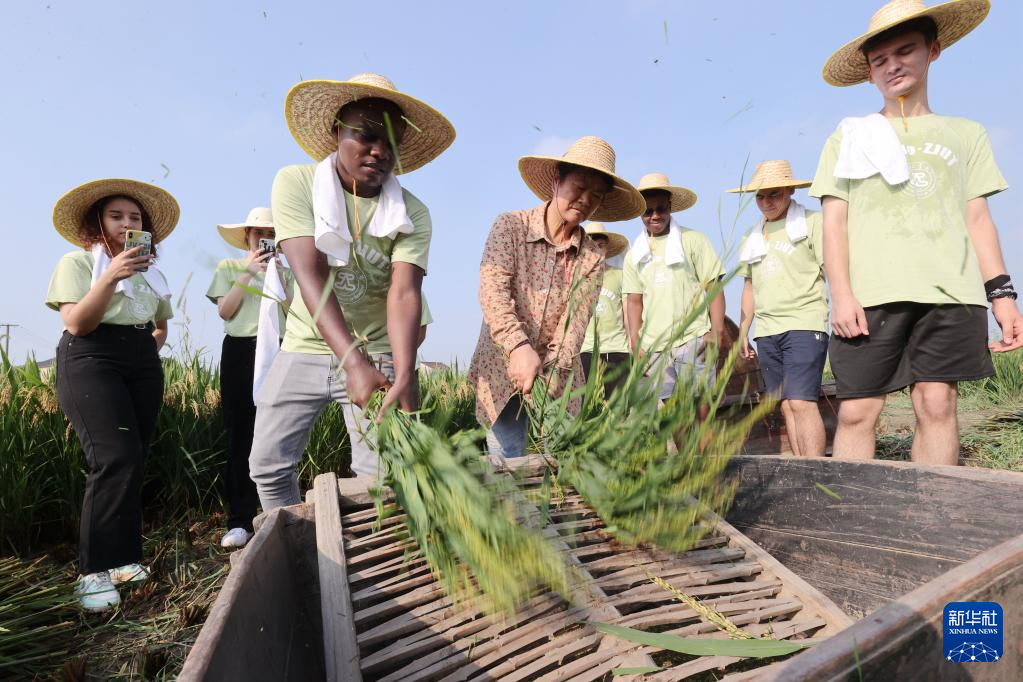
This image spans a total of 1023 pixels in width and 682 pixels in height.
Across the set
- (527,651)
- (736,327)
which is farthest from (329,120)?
(736,327)

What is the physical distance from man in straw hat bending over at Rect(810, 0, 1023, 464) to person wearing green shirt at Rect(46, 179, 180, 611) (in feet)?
8.75

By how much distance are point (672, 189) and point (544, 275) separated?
2.15 meters

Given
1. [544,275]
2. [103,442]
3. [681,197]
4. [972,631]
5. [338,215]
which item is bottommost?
[972,631]

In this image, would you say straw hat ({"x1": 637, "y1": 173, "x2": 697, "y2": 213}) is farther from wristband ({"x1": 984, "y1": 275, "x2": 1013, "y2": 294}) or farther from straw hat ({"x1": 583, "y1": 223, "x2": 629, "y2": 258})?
wristband ({"x1": 984, "y1": 275, "x2": 1013, "y2": 294})

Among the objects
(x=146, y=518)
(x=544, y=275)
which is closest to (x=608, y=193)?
(x=544, y=275)

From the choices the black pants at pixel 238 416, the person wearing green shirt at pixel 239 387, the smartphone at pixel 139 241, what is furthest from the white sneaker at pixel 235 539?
the smartphone at pixel 139 241

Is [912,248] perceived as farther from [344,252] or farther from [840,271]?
[344,252]

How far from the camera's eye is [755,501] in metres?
1.94

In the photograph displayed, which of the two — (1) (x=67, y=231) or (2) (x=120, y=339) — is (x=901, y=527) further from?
(1) (x=67, y=231)

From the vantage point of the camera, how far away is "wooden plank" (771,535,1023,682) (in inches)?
27.5

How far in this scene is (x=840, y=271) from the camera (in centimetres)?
228

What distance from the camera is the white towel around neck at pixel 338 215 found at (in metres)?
1.95

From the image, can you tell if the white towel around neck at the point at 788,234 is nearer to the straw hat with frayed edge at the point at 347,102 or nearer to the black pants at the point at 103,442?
the straw hat with frayed edge at the point at 347,102

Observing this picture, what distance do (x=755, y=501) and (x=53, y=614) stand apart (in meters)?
2.38
